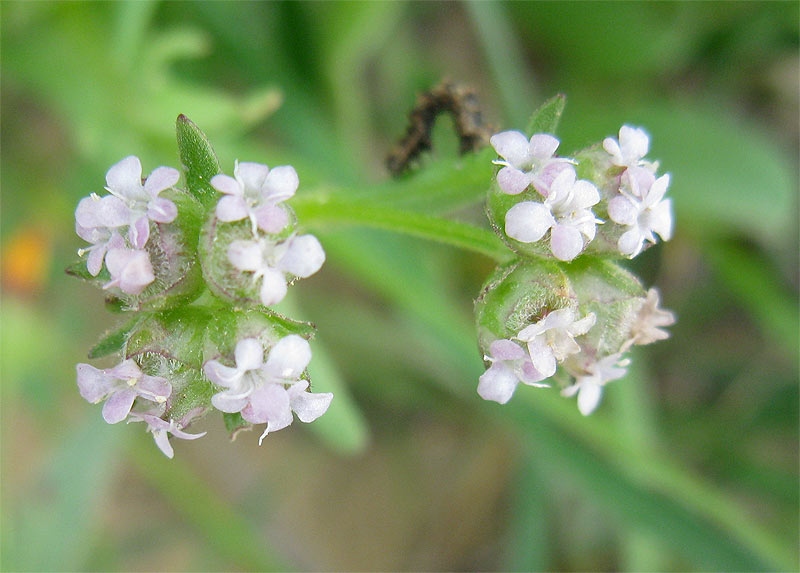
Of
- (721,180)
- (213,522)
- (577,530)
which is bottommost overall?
(577,530)

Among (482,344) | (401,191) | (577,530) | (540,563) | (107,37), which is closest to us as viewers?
(482,344)

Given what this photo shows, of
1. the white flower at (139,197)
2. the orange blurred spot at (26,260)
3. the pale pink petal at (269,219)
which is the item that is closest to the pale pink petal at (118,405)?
the white flower at (139,197)

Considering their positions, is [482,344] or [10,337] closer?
[482,344]

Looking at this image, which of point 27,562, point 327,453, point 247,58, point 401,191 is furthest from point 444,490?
point 401,191

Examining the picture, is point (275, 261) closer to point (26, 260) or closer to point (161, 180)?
point (161, 180)

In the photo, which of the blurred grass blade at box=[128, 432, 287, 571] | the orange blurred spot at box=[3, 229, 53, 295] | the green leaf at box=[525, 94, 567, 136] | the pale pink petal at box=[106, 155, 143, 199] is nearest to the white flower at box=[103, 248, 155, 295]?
the pale pink petal at box=[106, 155, 143, 199]

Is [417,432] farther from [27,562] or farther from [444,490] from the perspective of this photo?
[27,562]
